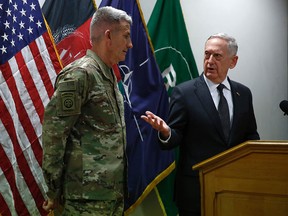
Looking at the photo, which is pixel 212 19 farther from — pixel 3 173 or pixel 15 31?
pixel 3 173

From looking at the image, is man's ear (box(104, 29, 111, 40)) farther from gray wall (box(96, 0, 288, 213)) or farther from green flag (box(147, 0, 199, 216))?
gray wall (box(96, 0, 288, 213))

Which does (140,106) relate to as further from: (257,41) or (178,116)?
(257,41)

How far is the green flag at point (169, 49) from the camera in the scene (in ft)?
9.02

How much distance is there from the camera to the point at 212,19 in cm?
333

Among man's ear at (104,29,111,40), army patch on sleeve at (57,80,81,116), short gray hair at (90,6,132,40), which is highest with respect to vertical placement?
short gray hair at (90,6,132,40)

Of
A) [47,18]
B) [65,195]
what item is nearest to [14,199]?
[65,195]

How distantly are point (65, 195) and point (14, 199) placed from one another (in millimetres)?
581

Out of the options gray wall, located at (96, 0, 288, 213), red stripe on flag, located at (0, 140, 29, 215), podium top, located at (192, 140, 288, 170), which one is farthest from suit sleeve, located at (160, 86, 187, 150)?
gray wall, located at (96, 0, 288, 213)

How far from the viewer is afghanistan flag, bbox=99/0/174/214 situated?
2498 millimetres

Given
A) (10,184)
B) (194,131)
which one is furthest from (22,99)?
(194,131)

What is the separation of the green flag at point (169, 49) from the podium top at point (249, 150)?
1.22 meters

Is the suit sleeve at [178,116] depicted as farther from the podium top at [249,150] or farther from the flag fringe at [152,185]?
the flag fringe at [152,185]

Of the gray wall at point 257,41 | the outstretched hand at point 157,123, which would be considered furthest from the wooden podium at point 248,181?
the gray wall at point 257,41

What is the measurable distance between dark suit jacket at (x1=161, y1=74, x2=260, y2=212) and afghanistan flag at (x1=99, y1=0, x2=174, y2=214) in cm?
48
